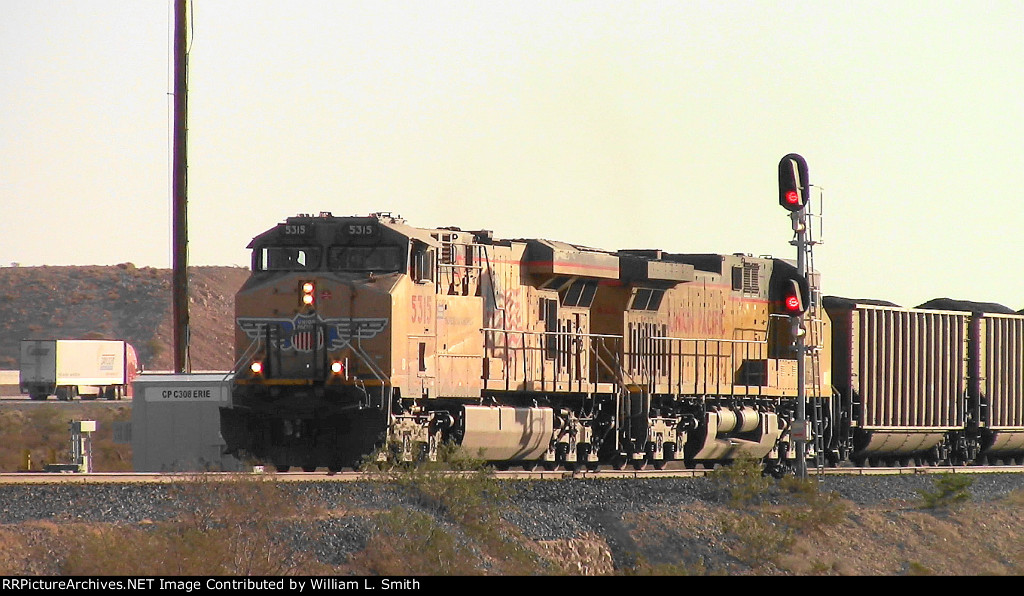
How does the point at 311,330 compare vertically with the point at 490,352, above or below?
above

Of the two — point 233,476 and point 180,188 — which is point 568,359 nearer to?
point 233,476

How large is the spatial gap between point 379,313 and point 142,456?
336 inches

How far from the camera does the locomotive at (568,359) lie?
2069 centimetres

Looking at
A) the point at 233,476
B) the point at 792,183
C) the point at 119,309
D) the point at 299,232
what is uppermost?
the point at 792,183

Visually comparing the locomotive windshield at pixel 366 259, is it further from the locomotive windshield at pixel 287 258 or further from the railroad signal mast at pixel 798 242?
the railroad signal mast at pixel 798 242

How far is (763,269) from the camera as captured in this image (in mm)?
29938

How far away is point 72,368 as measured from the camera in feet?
211

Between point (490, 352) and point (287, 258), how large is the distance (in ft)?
11.9

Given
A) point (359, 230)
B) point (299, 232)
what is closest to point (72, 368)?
point (299, 232)

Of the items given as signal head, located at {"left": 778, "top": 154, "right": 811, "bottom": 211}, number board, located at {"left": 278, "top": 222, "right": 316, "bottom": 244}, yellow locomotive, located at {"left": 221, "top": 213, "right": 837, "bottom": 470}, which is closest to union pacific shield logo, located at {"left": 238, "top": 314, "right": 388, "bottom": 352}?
yellow locomotive, located at {"left": 221, "top": 213, "right": 837, "bottom": 470}

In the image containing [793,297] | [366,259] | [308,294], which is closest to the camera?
[308,294]

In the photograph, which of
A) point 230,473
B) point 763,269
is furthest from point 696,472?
point 230,473

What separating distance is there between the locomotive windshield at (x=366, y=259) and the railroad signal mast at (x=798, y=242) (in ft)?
27.4
